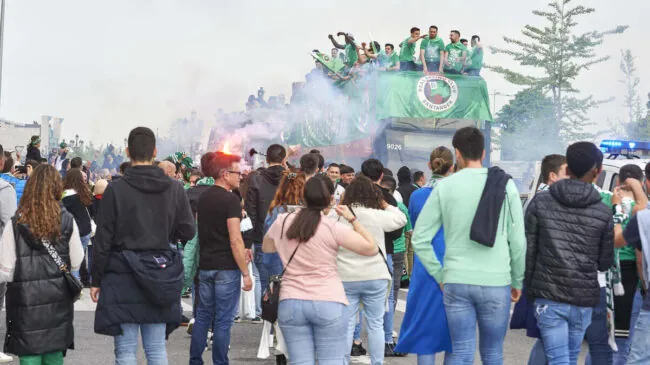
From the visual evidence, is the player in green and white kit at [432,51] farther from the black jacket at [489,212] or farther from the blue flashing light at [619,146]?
the black jacket at [489,212]

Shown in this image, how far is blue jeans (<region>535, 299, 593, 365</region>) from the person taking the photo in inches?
237

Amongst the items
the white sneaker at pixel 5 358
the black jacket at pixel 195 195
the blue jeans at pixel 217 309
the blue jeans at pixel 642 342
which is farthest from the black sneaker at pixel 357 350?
the blue jeans at pixel 642 342

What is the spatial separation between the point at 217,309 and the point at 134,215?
2090 millimetres

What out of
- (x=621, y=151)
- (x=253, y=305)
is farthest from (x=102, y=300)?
(x=621, y=151)

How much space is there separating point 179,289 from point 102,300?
1.55 ft

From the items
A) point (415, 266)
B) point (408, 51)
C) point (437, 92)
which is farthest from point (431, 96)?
point (415, 266)

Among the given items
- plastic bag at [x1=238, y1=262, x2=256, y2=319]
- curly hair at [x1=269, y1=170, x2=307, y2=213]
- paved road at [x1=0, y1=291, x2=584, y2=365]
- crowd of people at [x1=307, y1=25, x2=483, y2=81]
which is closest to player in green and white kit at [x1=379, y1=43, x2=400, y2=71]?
crowd of people at [x1=307, y1=25, x2=483, y2=81]

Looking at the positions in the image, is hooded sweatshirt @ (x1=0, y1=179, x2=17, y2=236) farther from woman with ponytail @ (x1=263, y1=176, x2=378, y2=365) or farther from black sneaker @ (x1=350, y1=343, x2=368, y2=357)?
woman with ponytail @ (x1=263, y1=176, x2=378, y2=365)

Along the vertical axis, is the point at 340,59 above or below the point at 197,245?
above

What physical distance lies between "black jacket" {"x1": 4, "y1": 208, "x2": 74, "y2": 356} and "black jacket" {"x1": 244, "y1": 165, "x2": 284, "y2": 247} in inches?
134

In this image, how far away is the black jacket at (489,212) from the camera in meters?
5.78

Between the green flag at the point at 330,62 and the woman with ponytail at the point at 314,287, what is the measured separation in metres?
22.9

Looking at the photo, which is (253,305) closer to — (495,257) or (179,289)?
(179,289)

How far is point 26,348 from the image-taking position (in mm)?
6688
